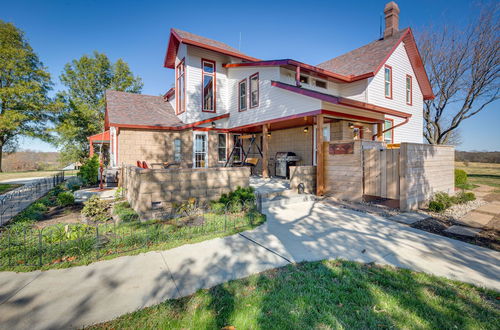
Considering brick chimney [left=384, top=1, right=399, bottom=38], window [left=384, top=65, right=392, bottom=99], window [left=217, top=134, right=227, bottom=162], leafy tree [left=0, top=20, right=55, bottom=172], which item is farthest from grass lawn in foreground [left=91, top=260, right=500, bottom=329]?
leafy tree [left=0, top=20, right=55, bottom=172]

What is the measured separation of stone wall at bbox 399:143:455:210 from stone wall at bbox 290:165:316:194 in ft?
9.07

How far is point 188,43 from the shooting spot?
38.7 feet

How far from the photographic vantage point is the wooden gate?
6.45 metres

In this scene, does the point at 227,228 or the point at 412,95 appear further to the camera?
the point at 412,95

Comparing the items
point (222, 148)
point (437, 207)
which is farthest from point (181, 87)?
point (437, 207)

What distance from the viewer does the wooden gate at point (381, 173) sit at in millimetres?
6453

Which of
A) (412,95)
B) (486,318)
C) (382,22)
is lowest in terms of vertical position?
(486,318)

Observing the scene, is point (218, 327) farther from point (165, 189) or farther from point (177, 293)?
point (165, 189)

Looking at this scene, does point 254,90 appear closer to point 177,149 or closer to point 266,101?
point 266,101

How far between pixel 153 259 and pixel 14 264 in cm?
194

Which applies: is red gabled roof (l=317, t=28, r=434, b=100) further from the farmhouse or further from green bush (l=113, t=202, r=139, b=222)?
green bush (l=113, t=202, r=139, b=222)

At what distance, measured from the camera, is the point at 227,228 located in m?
4.84

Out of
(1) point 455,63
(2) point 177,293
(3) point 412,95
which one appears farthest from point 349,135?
(1) point 455,63

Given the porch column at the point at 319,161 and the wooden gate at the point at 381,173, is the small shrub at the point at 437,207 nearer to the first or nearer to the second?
the wooden gate at the point at 381,173
